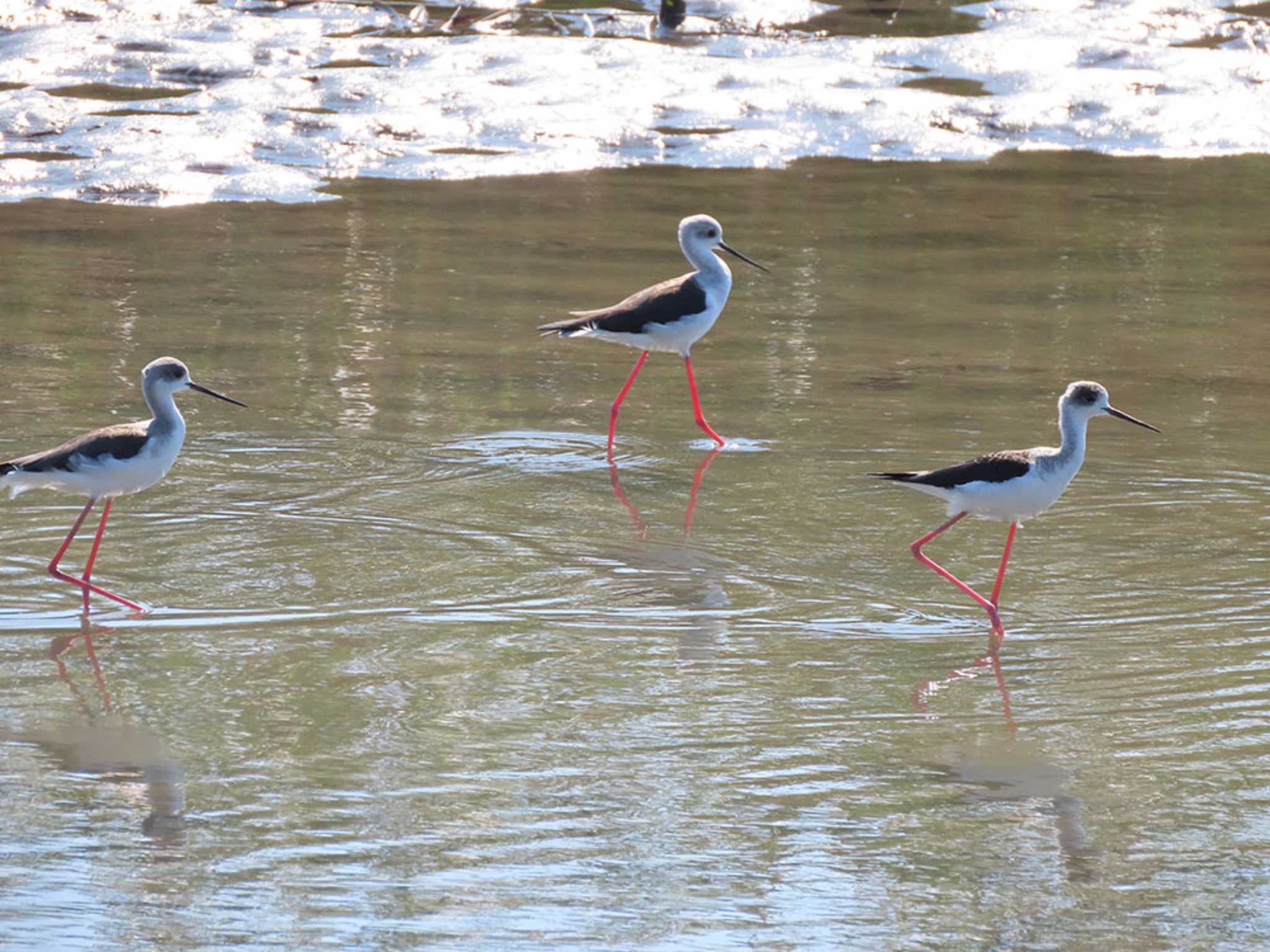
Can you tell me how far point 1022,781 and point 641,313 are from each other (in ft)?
17.1

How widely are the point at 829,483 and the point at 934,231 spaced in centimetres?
613

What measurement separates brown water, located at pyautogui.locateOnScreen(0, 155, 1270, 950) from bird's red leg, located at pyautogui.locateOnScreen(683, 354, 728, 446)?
106 millimetres

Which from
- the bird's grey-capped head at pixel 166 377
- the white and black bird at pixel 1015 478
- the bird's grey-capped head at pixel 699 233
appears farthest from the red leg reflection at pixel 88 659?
the bird's grey-capped head at pixel 699 233

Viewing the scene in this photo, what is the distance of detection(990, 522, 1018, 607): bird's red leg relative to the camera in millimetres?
7551

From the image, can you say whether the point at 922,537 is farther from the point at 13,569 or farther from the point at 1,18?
the point at 1,18

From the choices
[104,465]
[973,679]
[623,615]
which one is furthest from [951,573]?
[104,465]

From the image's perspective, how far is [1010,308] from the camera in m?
12.8

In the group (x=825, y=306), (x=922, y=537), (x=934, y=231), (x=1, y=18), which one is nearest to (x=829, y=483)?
(x=922, y=537)

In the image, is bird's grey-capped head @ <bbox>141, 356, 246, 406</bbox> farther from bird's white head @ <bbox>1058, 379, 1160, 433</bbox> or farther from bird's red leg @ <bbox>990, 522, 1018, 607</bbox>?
bird's white head @ <bbox>1058, 379, 1160, 433</bbox>

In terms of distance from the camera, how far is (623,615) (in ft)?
24.5

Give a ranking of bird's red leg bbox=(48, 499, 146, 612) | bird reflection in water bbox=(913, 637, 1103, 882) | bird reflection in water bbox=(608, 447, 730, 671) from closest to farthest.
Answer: bird reflection in water bbox=(913, 637, 1103, 882) < bird reflection in water bbox=(608, 447, 730, 671) < bird's red leg bbox=(48, 499, 146, 612)

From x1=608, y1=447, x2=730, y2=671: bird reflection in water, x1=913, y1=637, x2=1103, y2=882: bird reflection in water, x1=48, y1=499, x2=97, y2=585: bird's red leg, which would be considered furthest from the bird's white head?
x1=48, y1=499, x2=97, y2=585: bird's red leg

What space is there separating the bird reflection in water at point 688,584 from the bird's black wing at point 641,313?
1.84 metres

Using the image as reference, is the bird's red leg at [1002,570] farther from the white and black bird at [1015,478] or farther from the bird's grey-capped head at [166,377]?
the bird's grey-capped head at [166,377]
